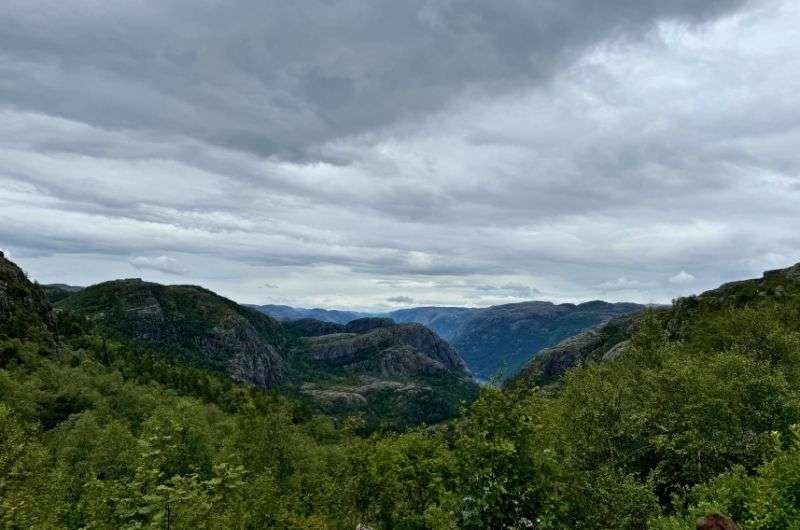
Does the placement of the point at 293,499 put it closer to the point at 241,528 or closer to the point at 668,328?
the point at 241,528

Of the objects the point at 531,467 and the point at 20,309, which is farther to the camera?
the point at 20,309

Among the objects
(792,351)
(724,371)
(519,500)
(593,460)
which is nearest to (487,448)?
(519,500)

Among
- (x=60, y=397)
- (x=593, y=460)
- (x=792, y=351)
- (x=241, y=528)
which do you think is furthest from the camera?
(x=60, y=397)

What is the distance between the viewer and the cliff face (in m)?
164

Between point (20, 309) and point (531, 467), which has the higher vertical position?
point (20, 309)

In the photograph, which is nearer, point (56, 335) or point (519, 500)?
point (519, 500)

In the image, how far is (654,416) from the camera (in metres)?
41.8

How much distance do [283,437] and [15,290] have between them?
152498mm

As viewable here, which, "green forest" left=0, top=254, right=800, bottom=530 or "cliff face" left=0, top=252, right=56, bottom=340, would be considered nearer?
"green forest" left=0, top=254, right=800, bottom=530

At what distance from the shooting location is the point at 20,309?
176 m

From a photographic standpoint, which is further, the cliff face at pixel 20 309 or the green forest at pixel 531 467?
the cliff face at pixel 20 309

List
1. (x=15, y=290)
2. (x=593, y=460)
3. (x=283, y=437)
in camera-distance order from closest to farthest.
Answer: (x=593, y=460) < (x=283, y=437) < (x=15, y=290)

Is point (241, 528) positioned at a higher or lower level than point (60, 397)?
higher

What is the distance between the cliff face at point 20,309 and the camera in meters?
164
